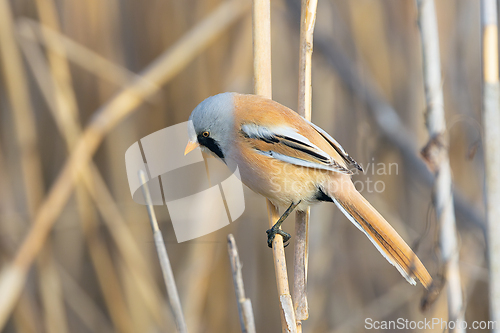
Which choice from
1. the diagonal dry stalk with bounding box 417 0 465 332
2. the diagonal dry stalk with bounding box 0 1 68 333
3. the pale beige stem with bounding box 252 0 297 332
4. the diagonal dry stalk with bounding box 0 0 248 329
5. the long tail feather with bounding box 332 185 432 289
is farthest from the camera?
the diagonal dry stalk with bounding box 0 1 68 333

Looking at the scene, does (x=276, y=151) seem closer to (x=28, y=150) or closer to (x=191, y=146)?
(x=191, y=146)

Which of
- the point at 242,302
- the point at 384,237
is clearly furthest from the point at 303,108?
the point at 242,302

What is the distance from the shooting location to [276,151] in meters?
1.52

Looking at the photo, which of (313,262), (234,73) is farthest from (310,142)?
(313,262)

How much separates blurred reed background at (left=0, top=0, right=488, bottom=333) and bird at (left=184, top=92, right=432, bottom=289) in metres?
0.59

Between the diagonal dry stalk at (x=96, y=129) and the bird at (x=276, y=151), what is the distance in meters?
0.55

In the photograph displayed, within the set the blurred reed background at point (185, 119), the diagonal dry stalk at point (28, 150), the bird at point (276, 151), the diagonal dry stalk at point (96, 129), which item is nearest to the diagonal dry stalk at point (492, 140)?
the bird at point (276, 151)

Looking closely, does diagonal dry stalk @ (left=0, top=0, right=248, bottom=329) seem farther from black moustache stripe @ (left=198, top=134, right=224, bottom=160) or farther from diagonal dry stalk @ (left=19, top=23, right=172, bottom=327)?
black moustache stripe @ (left=198, top=134, right=224, bottom=160)

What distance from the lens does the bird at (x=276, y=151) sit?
4.81ft

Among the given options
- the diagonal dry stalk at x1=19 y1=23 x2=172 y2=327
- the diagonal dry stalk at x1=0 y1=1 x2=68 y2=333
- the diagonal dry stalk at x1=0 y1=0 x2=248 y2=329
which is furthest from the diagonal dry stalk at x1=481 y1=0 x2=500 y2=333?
the diagonal dry stalk at x1=0 y1=1 x2=68 y2=333

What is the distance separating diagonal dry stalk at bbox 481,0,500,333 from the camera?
3.25ft

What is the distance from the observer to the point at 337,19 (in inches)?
88.8

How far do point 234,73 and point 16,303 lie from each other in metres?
1.68

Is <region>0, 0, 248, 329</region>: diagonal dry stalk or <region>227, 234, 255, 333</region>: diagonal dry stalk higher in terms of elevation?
<region>0, 0, 248, 329</region>: diagonal dry stalk
